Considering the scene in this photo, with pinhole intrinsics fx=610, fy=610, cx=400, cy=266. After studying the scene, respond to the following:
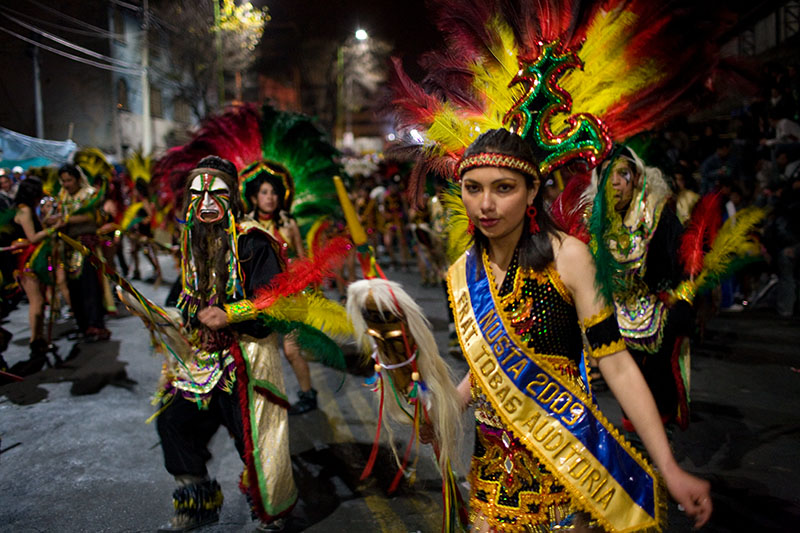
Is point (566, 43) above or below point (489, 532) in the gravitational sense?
above

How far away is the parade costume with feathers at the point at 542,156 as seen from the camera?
218 centimetres

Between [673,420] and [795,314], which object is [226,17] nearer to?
[673,420]

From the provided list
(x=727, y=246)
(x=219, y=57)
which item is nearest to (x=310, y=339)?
(x=727, y=246)

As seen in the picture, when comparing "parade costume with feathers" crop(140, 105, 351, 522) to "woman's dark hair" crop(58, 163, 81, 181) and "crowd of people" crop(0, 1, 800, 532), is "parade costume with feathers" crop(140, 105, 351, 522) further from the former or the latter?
"woman's dark hair" crop(58, 163, 81, 181)

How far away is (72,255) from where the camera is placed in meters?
8.69

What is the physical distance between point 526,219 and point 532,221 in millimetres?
34

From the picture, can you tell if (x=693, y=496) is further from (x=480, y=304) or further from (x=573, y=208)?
(x=573, y=208)

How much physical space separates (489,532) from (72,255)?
8220 millimetres

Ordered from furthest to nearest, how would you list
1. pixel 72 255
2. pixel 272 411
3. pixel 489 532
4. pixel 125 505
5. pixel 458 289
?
pixel 72 255 < pixel 125 505 < pixel 272 411 < pixel 458 289 < pixel 489 532

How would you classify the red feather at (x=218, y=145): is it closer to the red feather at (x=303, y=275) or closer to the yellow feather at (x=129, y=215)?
the red feather at (x=303, y=275)

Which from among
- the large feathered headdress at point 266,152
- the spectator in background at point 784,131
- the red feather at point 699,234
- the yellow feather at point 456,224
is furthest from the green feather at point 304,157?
the spectator in background at point 784,131

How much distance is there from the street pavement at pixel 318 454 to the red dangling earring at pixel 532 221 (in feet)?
3.92

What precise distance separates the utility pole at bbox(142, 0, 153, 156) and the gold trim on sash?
172 inches

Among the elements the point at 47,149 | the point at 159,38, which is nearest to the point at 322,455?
the point at 47,149
